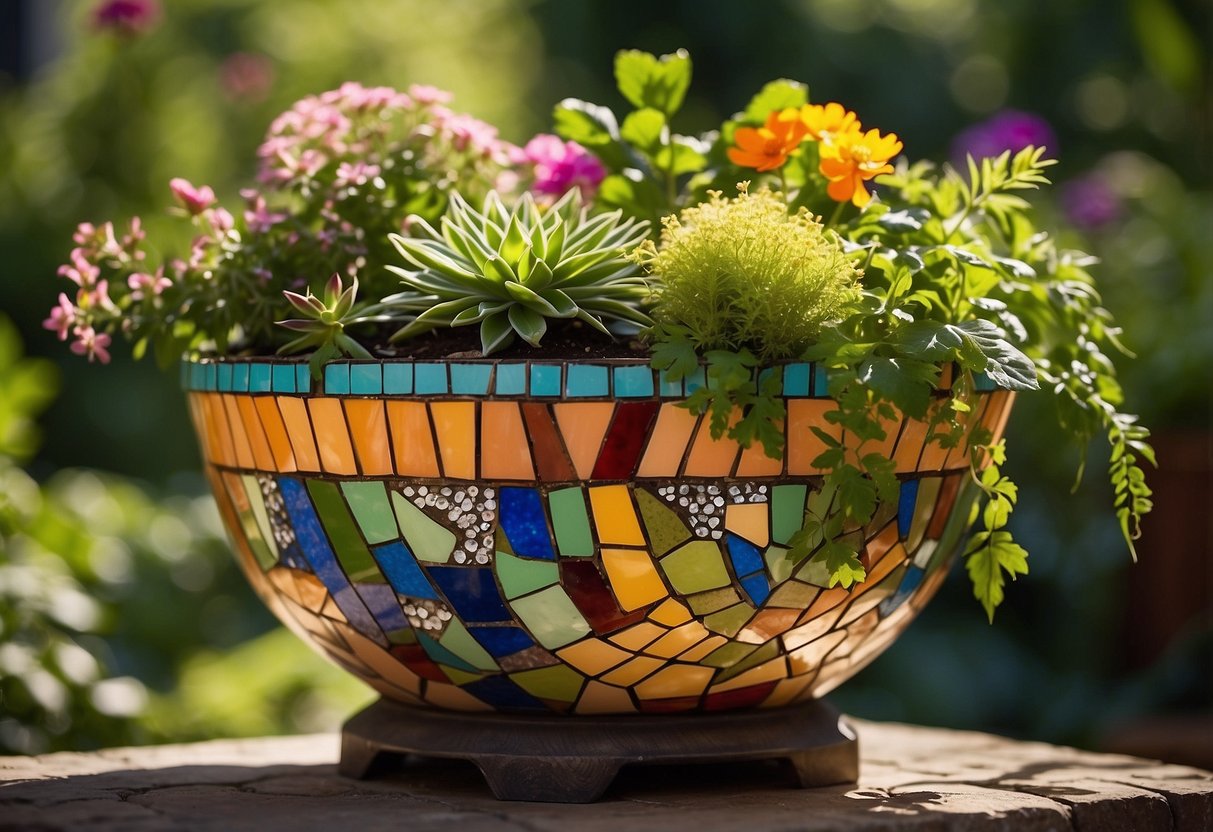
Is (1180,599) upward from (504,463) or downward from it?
downward

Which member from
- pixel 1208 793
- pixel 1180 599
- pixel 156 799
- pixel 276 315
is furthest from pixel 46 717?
pixel 1180 599

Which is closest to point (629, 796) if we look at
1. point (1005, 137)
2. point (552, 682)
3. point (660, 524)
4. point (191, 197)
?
point (552, 682)

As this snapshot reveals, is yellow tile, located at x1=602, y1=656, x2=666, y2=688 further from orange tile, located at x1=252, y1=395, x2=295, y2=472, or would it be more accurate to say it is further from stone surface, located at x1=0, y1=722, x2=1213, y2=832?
orange tile, located at x1=252, y1=395, x2=295, y2=472

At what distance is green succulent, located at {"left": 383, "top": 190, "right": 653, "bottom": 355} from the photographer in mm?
1556

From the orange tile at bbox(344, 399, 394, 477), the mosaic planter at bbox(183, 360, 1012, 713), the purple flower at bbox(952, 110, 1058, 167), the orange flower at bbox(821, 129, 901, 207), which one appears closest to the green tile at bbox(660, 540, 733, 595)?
the mosaic planter at bbox(183, 360, 1012, 713)

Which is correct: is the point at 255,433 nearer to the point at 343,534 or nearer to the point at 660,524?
the point at 343,534

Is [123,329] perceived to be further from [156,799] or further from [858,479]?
[858,479]

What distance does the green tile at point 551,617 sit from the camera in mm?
1503

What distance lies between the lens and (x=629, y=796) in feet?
5.53

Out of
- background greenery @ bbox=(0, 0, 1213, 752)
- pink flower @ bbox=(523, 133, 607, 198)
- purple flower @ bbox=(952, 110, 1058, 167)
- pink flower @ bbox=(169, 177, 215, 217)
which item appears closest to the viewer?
pink flower @ bbox=(169, 177, 215, 217)

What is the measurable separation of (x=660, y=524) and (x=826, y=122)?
56 centimetres

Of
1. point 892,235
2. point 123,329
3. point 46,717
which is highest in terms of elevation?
point 892,235

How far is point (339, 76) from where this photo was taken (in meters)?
7.14

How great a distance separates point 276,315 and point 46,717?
3.77 feet
